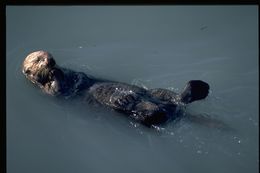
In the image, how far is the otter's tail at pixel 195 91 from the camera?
7.91 m

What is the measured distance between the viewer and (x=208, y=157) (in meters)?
6.99

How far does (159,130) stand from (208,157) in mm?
1140

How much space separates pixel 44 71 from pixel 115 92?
180cm

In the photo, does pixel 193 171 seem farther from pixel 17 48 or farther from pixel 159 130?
pixel 17 48

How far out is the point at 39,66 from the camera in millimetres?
8961

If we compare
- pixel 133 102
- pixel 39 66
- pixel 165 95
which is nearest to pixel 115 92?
pixel 133 102

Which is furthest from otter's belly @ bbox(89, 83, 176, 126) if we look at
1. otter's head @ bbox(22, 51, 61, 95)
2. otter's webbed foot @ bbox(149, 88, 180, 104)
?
otter's head @ bbox(22, 51, 61, 95)

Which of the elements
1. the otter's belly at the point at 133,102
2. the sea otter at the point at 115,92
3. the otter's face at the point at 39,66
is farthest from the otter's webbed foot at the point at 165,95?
the otter's face at the point at 39,66

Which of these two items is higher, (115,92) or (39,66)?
(39,66)

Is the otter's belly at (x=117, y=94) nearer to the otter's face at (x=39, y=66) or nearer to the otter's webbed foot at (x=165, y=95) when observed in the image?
the otter's webbed foot at (x=165, y=95)

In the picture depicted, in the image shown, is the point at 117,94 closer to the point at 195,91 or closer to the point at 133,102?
the point at 133,102

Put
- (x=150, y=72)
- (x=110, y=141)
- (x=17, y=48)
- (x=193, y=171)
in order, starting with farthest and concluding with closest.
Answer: (x=17, y=48), (x=150, y=72), (x=110, y=141), (x=193, y=171)

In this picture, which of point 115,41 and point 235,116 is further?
point 115,41

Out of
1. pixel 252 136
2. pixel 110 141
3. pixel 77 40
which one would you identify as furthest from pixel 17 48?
pixel 252 136
